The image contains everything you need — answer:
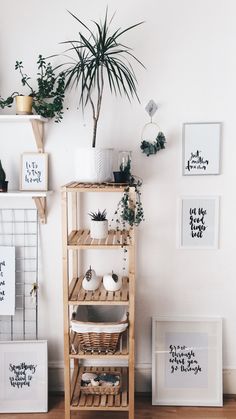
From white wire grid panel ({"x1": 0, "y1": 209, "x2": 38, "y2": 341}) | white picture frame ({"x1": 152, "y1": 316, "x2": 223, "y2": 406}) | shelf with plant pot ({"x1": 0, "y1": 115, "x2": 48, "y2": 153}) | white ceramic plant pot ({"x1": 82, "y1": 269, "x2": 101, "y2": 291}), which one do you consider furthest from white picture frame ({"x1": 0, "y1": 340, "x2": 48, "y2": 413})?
shelf with plant pot ({"x1": 0, "y1": 115, "x2": 48, "y2": 153})

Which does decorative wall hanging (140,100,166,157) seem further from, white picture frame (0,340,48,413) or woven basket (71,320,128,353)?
white picture frame (0,340,48,413)

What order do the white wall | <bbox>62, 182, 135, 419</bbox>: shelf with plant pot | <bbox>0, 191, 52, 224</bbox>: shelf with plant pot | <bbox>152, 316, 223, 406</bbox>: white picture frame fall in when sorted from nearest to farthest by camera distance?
<bbox>62, 182, 135, 419</bbox>: shelf with plant pot
<bbox>0, 191, 52, 224</bbox>: shelf with plant pot
the white wall
<bbox>152, 316, 223, 406</bbox>: white picture frame

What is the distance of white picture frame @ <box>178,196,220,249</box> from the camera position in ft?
7.06

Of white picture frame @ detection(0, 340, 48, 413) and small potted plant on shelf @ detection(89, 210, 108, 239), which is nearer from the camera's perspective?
small potted plant on shelf @ detection(89, 210, 108, 239)

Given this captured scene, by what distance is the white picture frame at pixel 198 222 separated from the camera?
215 centimetres

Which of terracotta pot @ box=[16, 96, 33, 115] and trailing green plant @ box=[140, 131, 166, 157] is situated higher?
terracotta pot @ box=[16, 96, 33, 115]

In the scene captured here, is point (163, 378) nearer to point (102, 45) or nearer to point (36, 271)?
point (36, 271)

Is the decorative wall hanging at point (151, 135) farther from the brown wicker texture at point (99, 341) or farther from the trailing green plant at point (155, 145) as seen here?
the brown wicker texture at point (99, 341)

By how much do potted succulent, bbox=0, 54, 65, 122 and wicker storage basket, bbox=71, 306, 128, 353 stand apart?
1071 millimetres

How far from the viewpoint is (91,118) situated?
213cm

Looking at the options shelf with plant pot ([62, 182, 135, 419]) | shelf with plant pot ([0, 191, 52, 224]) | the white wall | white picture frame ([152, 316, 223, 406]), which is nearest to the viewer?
shelf with plant pot ([62, 182, 135, 419])

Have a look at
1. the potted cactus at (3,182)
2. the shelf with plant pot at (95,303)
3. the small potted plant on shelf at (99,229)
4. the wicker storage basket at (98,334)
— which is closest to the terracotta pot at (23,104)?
the potted cactus at (3,182)

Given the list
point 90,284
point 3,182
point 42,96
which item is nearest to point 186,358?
point 90,284

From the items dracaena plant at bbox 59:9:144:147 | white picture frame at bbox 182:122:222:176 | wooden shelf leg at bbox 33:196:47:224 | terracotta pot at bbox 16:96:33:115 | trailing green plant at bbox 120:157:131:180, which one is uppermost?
dracaena plant at bbox 59:9:144:147
